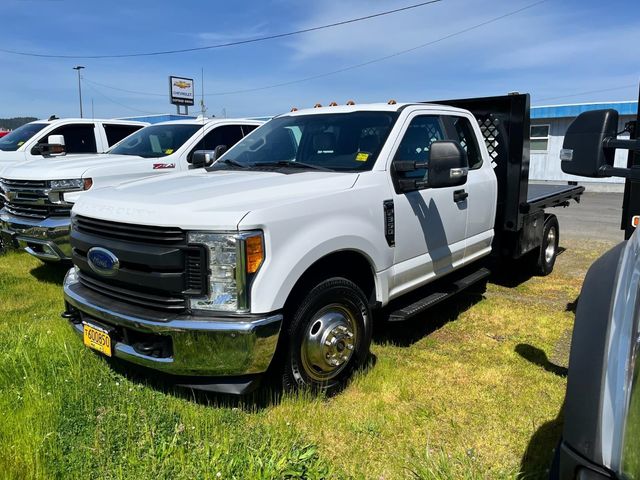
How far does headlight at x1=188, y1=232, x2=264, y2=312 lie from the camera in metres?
2.84

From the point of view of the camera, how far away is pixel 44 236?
19.1 ft

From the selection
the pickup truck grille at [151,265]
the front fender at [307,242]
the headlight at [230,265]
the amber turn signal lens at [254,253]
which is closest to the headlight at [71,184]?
the pickup truck grille at [151,265]

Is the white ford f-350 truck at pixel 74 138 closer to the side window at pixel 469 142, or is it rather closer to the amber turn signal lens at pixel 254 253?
the side window at pixel 469 142

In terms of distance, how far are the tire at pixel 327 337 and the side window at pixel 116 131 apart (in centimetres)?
736

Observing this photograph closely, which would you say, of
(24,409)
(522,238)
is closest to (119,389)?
(24,409)

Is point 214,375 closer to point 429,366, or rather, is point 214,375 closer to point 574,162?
point 429,366

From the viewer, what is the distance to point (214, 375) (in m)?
2.97

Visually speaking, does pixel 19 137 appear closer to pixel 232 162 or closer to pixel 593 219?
pixel 232 162

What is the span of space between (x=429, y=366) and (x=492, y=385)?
1.66ft

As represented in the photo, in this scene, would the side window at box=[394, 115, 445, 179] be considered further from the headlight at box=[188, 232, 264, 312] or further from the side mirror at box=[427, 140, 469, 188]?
the headlight at box=[188, 232, 264, 312]

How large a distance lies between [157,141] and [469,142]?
462 centimetres

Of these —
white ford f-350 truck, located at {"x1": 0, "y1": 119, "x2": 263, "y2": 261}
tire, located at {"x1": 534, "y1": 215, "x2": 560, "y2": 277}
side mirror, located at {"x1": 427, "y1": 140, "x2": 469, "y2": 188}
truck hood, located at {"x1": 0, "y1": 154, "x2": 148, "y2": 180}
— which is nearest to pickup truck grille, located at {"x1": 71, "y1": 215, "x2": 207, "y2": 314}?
side mirror, located at {"x1": 427, "y1": 140, "x2": 469, "y2": 188}

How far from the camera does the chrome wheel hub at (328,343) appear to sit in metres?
3.33

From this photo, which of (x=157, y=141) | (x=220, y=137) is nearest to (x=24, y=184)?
(x=157, y=141)
